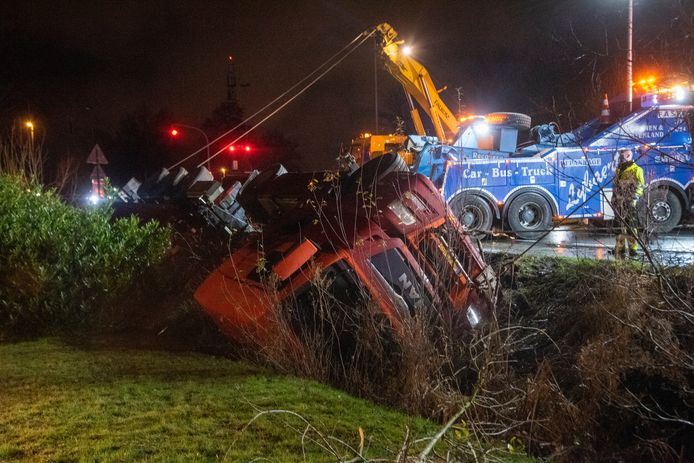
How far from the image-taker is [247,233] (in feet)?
30.6

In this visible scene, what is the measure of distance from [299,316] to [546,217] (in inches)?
344

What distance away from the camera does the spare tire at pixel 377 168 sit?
6643 mm

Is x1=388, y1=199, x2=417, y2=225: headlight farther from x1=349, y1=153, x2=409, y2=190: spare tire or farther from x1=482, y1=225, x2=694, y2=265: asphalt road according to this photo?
x1=482, y1=225, x2=694, y2=265: asphalt road

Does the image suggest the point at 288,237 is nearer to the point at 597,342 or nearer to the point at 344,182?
the point at 344,182

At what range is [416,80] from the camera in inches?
628

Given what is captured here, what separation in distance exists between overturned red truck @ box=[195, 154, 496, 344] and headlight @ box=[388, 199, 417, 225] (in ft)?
0.03

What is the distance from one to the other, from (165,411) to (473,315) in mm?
3268

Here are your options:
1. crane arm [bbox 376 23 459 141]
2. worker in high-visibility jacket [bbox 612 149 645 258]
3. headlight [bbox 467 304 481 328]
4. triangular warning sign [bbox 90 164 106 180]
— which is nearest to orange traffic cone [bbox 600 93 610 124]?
worker in high-visibility jacket [bbox 612 149 645 258]

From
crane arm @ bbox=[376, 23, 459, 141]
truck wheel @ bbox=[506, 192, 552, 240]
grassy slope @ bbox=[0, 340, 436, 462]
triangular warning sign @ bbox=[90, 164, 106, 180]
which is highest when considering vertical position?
crane arm @ bbox=[376, 23, 459, 141]

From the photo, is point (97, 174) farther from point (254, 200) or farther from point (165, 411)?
point (165, 411)

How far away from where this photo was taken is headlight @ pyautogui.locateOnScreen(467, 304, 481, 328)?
634 cm

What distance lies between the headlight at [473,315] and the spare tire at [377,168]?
5.56ft

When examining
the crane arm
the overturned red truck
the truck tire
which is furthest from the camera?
the crane arm

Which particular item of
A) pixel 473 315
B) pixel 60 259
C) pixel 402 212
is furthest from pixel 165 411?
pixel 60 259
